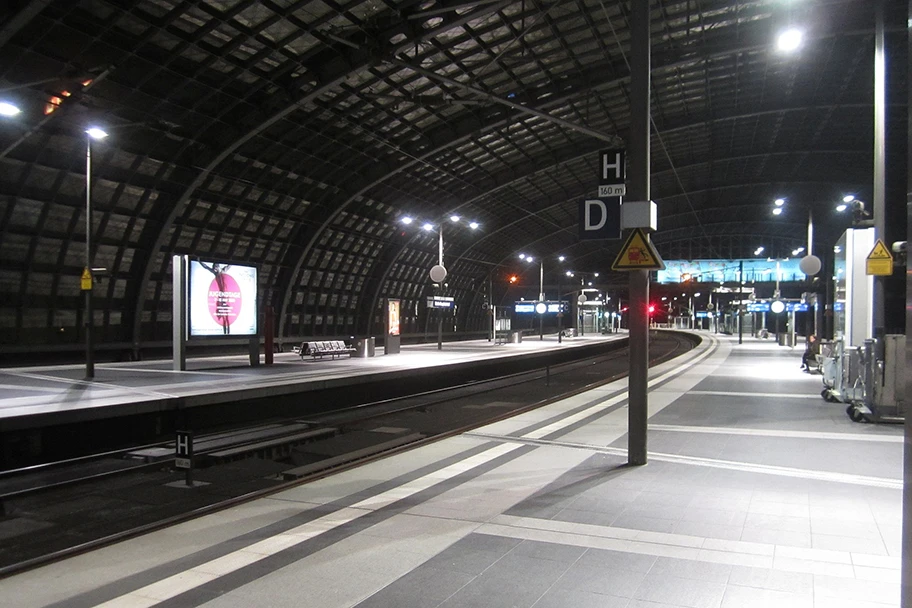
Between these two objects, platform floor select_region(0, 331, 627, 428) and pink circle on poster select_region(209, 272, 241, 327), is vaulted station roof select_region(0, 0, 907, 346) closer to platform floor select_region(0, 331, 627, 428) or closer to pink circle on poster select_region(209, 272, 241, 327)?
platform floor select_region(0, 331, 627, 428)

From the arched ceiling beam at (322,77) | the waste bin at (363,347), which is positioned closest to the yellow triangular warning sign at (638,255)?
the arched ceiling beam at (322,77)

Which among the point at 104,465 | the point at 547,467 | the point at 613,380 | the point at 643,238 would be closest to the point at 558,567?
the point at 547,467

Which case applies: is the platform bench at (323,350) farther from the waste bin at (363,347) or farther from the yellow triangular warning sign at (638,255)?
the yellow triangular warning sign at (638,255)

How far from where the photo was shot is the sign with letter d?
8.73 metres

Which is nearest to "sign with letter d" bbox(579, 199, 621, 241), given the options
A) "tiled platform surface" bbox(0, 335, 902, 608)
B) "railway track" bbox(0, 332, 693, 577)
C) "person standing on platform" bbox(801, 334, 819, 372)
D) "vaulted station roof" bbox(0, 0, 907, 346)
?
"tiled platform surface" bbox(0, 335, 902, 608)

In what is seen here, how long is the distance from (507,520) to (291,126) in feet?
84.2

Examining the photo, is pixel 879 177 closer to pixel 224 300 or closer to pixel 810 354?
pixel 810 354

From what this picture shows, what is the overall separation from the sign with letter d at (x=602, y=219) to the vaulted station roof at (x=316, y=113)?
44.8ft

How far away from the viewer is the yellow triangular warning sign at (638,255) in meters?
8.23

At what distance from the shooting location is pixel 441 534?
6.09 m

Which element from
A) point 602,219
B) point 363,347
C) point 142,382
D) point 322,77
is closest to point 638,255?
point 602,219

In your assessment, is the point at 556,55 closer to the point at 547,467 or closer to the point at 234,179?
the point at 234,179

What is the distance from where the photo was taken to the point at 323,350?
30.8m

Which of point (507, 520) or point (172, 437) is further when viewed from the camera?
point (172, 437)
